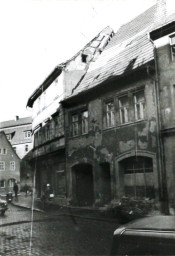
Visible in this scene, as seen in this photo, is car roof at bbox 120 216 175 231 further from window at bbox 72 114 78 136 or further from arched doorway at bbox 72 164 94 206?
window at bbox 72 114 78 136

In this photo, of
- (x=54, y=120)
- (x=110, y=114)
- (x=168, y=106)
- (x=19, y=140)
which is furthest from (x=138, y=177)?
(x=54, y=120)

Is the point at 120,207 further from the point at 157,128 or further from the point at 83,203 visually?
the point at 157,128

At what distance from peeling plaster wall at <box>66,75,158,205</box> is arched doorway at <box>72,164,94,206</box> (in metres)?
0.15

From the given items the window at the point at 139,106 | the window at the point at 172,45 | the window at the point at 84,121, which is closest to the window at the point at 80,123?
the window at the point at 84,121

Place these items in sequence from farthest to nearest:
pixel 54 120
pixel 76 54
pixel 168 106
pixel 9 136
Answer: pixel 54 120 < pixel 76 54 < pixel 9 136 < pixel 168 106

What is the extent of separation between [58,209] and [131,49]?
194 inches

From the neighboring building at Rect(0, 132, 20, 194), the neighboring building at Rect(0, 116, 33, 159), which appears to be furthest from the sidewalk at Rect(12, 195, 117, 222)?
the neighboring building at Rect(0, 116, 33, 159)

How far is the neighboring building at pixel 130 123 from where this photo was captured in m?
5.03

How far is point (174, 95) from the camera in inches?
207

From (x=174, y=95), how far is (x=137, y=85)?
876 millimetres

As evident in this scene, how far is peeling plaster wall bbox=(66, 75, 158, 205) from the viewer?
17.1 feet

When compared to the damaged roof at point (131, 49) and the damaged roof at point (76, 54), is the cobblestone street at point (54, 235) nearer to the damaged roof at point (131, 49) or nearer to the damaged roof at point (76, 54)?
the damaged roof at point (76, 54)

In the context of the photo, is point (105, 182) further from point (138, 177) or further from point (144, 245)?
point (144, 245)

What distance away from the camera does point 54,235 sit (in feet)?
17.5
